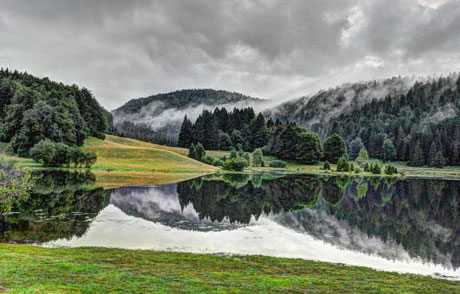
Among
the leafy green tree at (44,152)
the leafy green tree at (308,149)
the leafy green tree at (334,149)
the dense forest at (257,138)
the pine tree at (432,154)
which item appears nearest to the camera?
the leafy green tree at (44,152)

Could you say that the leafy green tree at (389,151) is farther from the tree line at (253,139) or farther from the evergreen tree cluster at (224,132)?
the evergreen tree cluster at (224,132)

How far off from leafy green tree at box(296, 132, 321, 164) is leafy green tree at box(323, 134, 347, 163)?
3818mm

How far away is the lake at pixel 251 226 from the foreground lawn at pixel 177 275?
1.93 meters

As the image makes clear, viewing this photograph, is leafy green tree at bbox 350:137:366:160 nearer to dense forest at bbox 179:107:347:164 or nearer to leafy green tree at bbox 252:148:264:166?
dense forest at bbox 179:107:347:164

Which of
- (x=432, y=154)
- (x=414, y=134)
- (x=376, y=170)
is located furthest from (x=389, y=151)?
(x=376, y=170)

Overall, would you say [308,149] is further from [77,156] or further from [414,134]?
[77,156]

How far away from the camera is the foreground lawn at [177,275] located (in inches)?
332

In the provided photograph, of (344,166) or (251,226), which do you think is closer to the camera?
(251,226)

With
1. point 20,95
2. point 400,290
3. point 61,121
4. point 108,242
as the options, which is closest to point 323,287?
point 400,290

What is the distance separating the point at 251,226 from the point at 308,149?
292 feet

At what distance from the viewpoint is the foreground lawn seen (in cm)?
844

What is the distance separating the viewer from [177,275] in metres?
9.78

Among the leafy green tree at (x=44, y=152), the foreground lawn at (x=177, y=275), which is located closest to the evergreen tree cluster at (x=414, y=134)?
the leafy green tree at (x=44, y=152)

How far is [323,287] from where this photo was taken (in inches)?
362
